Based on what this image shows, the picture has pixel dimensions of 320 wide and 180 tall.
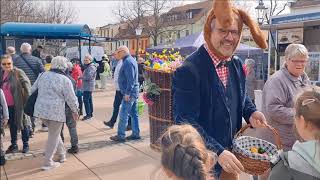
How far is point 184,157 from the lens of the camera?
182cm

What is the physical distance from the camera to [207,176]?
1836 millimetres

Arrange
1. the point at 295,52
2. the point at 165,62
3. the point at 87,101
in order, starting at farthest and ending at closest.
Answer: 1. the point at 87,101
2. the point at 165,62
3. the point at 295,52

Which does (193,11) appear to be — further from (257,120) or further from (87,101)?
(257,120)

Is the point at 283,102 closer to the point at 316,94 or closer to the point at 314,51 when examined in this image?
the point at 316,94

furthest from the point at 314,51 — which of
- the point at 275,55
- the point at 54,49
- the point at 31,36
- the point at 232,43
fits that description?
the point at 54,49

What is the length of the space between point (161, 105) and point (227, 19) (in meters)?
3.93

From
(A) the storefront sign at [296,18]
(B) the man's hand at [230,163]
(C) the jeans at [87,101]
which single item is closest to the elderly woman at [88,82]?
(C) the jeans at [87,101]

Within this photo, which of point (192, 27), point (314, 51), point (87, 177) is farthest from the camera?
point (192, 27)

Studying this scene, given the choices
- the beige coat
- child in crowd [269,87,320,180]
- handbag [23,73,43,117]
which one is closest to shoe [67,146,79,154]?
handbag [23,73,43,117]

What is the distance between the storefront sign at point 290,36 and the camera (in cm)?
951

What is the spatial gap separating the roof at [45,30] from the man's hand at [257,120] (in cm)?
1456

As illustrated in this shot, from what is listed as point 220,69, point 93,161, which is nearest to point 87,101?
point 93,161

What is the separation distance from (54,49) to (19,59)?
15533 millimetres

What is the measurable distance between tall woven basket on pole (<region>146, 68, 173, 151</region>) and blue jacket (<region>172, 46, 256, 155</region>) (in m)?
3.29
